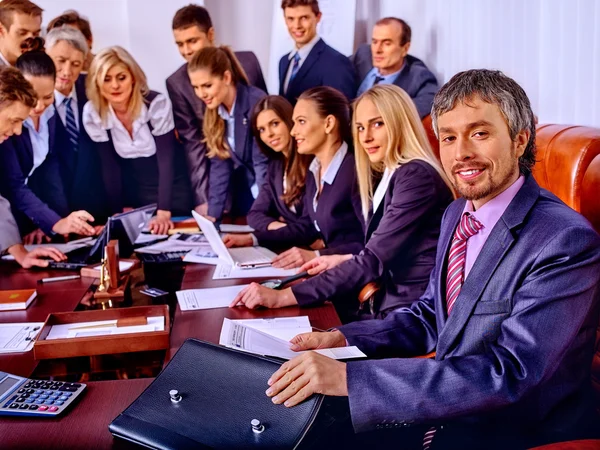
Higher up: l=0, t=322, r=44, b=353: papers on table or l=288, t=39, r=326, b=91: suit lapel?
l=288, t=39, r=326, b=91: suit lapel

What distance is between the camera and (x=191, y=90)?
175 inches

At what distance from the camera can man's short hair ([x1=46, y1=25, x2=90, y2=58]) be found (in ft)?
13.3

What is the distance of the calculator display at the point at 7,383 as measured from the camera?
4.57 feet

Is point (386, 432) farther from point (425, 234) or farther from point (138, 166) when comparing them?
point (138, 166)

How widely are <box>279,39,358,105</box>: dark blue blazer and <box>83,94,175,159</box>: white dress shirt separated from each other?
3.02 feet

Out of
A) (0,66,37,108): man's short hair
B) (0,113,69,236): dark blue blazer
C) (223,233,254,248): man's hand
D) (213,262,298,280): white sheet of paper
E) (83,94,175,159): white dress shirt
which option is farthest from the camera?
(83,94,175,159): white dress shirt

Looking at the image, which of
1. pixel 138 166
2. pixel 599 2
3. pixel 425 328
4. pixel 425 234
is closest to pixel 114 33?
pixel 138 166

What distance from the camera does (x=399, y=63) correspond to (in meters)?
4.23

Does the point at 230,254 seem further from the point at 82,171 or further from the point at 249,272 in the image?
the point at 82,171

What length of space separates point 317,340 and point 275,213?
6.71ft

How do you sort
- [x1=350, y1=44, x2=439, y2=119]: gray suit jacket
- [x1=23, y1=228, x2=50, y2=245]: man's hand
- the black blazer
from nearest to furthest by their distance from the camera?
1. the black blazer
2. [x1=23, y1=228, x2=50, y2=245]: man's hand
3. [x1=350, y1=44, x2=439, y2=119]: gray suit jacket

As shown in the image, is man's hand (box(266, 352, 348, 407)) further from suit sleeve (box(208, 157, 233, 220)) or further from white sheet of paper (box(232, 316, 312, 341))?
suit sleeve (box(208, 157, 233, 220))

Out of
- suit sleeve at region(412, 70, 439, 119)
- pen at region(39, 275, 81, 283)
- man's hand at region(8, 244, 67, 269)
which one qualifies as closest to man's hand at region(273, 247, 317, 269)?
pen at region(39, 275, 81, 283)

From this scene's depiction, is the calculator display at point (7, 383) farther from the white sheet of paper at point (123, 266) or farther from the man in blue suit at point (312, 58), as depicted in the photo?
the man in blue suit at point (312, 58)
